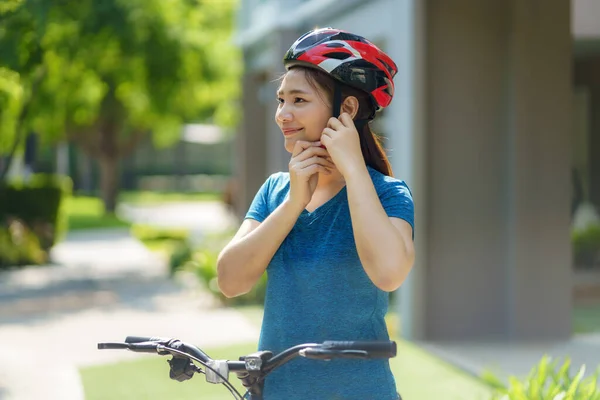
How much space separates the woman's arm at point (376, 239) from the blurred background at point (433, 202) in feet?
8.39

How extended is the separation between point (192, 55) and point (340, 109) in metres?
12.7

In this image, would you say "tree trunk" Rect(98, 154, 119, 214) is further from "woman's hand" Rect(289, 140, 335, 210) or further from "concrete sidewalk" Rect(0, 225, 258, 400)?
"woman's hand" Rect(289, 140, 335, 210)

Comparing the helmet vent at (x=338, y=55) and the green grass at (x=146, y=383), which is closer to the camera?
the helmet vent at (x=338, y=55)

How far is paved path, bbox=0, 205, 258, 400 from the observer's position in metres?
7.72

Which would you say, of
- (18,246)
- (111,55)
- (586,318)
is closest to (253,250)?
(586,318)

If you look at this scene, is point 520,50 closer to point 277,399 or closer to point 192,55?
point 277,399

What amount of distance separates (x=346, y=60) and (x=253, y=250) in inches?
21.3

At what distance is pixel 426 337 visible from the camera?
327 inches

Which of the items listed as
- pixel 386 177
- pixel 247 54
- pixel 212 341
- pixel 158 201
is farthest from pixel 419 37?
pixel 158 201

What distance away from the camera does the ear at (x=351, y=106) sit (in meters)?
2.44

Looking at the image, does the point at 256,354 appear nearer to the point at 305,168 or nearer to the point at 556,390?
the point at 305,168

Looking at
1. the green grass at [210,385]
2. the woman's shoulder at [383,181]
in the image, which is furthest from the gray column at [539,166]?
the woman's shoulder at [383,181]

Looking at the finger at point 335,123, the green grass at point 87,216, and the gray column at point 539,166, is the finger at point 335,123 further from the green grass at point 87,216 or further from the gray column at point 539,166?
the green grass at point 87,216

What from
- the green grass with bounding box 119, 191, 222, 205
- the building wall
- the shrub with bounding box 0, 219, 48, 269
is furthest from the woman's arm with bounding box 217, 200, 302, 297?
the green grass with bounding box 119, 191, 222, 205
